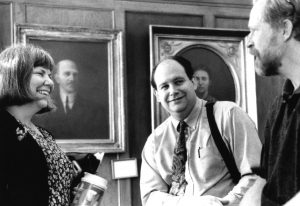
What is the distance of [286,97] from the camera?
2.00m

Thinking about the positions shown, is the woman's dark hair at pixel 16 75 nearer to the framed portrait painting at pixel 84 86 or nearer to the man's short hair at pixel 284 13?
the man's short hair at pixel 284 13

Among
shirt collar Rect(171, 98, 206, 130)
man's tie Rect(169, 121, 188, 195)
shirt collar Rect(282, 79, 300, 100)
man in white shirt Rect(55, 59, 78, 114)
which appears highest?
man in white shirt Rect(55, 59, 78, 114)

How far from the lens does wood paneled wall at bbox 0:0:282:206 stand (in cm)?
443

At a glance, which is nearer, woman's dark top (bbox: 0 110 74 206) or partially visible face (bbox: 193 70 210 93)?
woman's dark top (bbox: 0 110 74 206)

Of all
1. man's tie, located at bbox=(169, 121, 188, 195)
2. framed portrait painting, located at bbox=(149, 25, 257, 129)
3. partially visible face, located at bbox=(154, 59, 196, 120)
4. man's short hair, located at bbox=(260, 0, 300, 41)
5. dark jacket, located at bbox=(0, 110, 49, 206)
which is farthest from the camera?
framed portrait painting, located at bbox=(149, 25, 257, 129)

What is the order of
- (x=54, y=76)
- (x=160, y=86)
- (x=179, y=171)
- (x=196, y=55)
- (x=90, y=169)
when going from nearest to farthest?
(x=90, y=169) < (x=179, y=171) < (x=160, y=86) < (x=54, y=76) < (x=196, y=55)

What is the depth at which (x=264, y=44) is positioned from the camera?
2.11m

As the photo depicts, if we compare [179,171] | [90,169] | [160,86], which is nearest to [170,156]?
[179,171]

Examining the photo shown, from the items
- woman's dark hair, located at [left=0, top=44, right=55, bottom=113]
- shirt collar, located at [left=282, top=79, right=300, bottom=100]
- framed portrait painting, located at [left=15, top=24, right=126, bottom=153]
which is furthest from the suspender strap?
Result: framed portrait painting, located at [left=15, top=24, right=126, bottom=153]

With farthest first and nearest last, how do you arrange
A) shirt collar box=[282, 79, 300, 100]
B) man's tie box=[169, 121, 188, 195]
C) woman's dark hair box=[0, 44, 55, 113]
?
man's tie box=[169, 121, 188, 195] → woman's dark hair box=[0, 44, 55, 113] → shirt collar box=[282, 79, 300, 100]

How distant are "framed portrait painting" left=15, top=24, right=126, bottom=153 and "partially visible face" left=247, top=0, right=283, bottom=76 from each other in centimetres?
246

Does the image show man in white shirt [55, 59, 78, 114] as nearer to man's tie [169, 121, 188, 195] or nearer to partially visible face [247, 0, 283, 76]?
man's tie [169, 121, 188, 195]

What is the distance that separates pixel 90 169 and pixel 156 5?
2.50 metres

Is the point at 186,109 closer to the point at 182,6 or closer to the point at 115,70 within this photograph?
the point at 115,70
